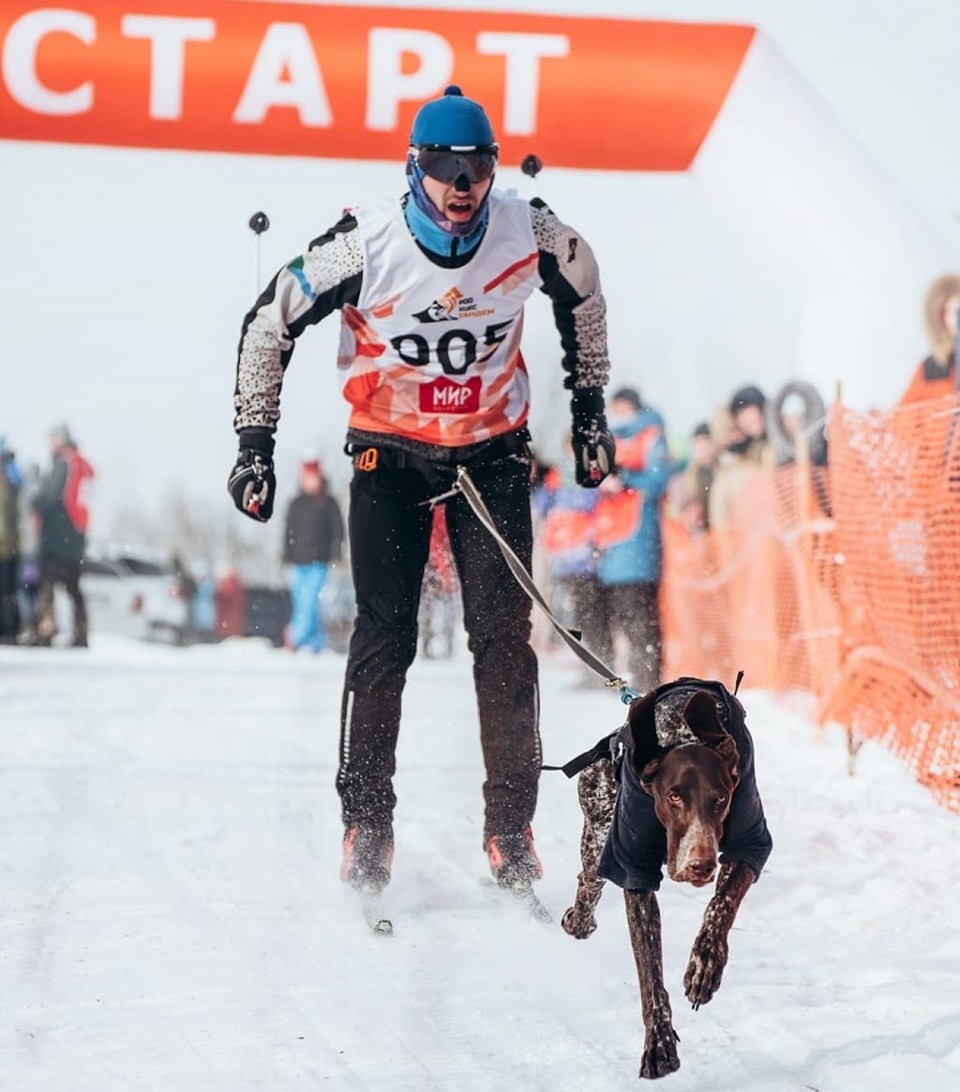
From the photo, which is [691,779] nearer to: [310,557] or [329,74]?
[329,74]

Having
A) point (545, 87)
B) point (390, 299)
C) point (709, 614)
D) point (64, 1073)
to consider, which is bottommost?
point (64, 1073)

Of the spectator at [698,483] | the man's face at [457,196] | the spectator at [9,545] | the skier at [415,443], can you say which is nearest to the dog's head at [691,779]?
the skier at [415,443]

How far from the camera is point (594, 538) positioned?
22.9ft

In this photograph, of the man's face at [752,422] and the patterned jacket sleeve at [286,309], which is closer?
the patterned jacket sleeve at [286,309]

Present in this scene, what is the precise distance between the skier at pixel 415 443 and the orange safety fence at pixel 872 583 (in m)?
1.39

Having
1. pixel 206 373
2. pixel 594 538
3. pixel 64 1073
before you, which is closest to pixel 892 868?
pixel 64 1073

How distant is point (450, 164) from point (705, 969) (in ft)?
5.18

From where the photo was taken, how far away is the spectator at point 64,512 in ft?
28.5

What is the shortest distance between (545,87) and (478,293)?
4073mm

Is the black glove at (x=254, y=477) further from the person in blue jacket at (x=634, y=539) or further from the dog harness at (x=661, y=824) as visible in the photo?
the person in blue jacket at (x=634, y=539)

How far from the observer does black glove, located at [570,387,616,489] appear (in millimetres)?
3385

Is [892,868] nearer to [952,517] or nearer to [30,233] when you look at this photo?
[952,517]

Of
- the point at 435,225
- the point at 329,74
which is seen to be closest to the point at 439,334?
the point at 435,225

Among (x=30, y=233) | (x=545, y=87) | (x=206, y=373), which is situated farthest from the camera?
(x=206, y=373)
